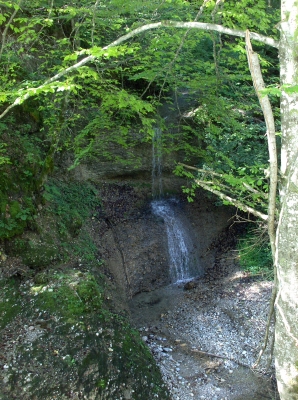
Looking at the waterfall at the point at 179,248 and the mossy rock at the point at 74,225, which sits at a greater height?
the mossy rock at the point at 74,225

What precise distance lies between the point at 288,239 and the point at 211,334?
5.13 m

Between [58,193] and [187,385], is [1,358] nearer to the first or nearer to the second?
[187,385]

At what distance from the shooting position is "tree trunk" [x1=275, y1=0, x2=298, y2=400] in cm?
260

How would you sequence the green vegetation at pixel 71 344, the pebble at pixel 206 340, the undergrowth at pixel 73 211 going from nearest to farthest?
the green vegetation at pixel 71 344 → the pebble at pixel 206 340 → the undergrowth at pixel 73 211

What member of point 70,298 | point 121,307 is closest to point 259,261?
point 121,307

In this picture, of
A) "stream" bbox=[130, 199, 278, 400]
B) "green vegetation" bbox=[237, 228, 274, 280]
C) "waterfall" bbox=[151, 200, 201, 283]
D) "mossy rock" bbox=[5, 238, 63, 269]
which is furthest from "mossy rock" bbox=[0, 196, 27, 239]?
"green vegetation" bbox=[237, 228, 274, 280]

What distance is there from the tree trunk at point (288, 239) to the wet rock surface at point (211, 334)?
318 centimetres

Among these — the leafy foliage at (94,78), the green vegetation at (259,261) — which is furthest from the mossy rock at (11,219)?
the green vegetation at (259,261)

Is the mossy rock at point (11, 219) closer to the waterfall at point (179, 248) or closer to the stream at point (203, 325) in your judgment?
the stream at point (203, 325)

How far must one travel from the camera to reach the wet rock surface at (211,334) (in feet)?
18.4

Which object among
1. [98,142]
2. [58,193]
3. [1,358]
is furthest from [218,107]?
[1,358]

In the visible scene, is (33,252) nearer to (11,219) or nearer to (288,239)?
(11,219)

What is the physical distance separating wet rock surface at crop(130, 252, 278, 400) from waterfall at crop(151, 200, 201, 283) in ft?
1.93

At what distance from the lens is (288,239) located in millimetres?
2641
